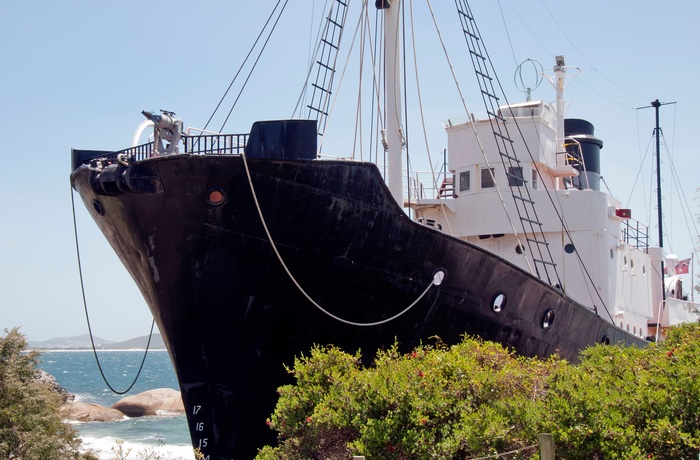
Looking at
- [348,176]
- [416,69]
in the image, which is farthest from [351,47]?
A: [348,176]

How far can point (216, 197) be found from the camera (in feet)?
36.0

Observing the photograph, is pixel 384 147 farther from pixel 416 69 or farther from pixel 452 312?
pixel 452 312

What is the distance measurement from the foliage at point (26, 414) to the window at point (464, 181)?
11129 millimetres

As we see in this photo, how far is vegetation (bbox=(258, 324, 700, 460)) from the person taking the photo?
7.21 metres

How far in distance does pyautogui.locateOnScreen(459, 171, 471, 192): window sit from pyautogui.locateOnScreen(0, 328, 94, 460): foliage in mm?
11129

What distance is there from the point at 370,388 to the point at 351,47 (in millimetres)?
9337

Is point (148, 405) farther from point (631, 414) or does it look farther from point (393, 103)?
point (631, 414)

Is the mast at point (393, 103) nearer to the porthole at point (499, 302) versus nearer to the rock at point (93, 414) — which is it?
the porthole at point (499, 302)

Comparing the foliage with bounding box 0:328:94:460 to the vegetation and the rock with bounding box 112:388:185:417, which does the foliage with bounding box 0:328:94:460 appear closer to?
the vegetation

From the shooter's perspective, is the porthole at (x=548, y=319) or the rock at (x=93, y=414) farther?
the rock at (x=93, y=414)

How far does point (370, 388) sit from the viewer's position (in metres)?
9.05

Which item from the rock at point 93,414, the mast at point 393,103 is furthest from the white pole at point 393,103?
the rock at point 93,414

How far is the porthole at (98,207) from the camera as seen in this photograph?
12320 mm

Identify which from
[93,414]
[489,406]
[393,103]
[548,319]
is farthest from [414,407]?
[93,414]
